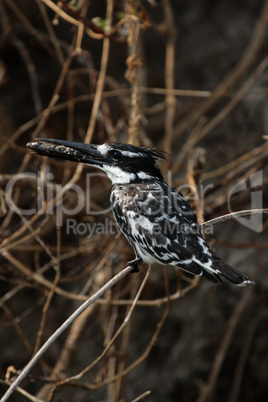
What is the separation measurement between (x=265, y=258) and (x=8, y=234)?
5.67 feet

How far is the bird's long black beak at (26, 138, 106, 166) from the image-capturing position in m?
2.07

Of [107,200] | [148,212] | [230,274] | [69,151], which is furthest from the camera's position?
[107,200]

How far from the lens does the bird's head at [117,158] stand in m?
2.14

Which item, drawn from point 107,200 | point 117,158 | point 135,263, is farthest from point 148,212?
point 107,200

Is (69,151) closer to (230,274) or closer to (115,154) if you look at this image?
(115,154)

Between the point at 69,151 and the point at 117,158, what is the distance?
0.69 ft

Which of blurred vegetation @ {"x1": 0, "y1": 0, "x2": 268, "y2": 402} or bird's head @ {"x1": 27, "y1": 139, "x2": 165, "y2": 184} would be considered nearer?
bird's head @ {"x1": 27, "y1": 139, "x2": 165, "y2": 184}

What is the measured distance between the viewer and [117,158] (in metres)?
2.20

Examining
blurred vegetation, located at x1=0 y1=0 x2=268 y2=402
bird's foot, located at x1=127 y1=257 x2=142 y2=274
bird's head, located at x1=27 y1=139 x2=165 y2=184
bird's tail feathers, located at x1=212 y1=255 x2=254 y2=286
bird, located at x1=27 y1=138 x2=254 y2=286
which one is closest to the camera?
bird's tail feathers, located at x1=212 y1=255 x2=254 y2=286

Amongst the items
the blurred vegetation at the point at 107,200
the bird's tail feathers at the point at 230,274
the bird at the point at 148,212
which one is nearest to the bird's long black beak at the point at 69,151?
the bird at the point at 148,212

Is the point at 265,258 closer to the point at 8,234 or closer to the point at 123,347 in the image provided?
the point at 123,347

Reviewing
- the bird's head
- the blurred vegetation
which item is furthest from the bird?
the blurred vegetation

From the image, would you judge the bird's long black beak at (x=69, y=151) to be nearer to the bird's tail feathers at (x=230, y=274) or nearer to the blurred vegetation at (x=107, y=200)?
the blurred vegetation at (x=107, y=200)

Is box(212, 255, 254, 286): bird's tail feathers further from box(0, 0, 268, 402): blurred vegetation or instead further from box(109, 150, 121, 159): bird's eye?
box(0, 0, 268, 402): blurred vegetation
